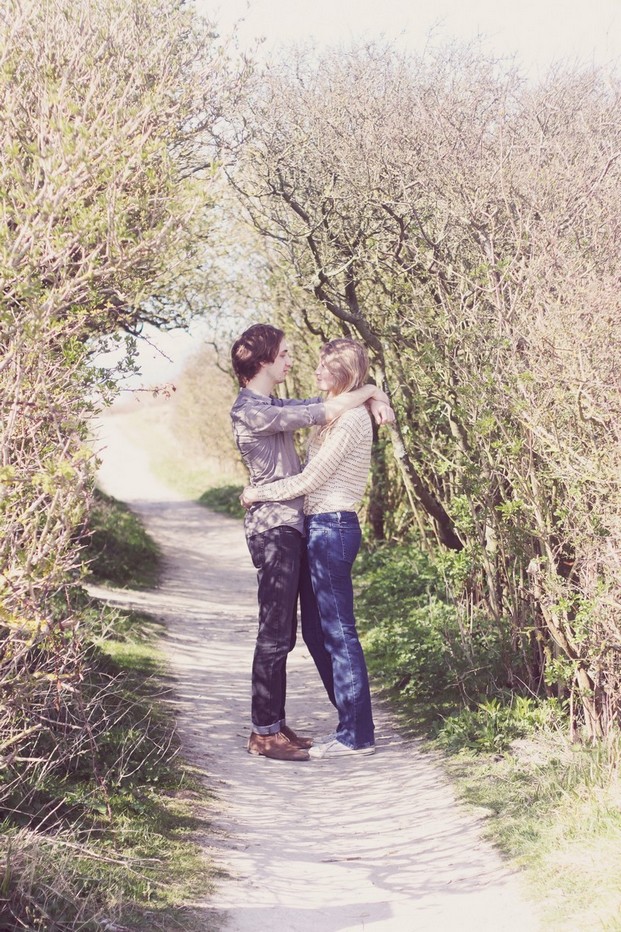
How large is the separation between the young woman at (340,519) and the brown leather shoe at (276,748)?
0.62 ft

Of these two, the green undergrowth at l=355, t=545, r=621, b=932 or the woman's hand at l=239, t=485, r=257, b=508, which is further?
the woman's hand at l=239, t=485, r=257, b=508

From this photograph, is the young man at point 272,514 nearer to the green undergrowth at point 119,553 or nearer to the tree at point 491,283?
the tree at point 491,283

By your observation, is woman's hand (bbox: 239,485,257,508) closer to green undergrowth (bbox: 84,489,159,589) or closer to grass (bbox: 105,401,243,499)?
green undergrowth (bbox: 84,489,159,589)

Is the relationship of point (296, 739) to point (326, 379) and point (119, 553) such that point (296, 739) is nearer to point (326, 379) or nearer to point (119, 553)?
point (326, 379)

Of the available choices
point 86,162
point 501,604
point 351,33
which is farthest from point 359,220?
point 86,162

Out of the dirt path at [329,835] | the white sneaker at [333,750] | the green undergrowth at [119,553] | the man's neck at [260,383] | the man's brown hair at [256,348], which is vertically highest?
the man's brown hair at [256,348]

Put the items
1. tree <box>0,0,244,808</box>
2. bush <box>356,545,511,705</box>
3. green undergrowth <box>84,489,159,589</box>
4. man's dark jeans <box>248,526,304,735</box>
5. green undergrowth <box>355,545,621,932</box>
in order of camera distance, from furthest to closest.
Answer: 1. green undergrowth <box>84,489,159,589</box>
2. bush <box>356,545,511,705</box>
3. man's dark jeans <box>248,526,304,735</box>
4. green undergrowth <box>355,545,621,932</box>
5. tree <box>0,0,244,808</box>

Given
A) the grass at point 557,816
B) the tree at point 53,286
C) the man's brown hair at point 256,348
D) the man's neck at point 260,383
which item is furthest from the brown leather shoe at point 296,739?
the man's brown hair at point 256,348

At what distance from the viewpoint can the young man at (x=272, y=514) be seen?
17.7ft

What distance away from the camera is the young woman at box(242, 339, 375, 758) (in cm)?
536

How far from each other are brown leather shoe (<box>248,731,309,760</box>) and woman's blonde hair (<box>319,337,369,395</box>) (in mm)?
1964

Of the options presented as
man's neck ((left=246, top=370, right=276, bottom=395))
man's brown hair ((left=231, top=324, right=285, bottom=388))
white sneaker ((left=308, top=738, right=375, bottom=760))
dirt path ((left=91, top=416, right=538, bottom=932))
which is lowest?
dirt path ((left=91, top=416, right=538, bottom=932))

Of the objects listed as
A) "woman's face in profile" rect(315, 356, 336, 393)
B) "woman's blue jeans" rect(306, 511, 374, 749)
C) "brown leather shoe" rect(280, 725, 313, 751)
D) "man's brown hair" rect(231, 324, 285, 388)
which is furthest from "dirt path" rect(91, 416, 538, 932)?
"woman's face in profile" rect(315, 356, 336, 393)

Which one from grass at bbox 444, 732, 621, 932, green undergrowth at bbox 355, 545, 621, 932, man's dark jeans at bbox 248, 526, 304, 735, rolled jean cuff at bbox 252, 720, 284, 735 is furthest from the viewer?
rolled jean cuff at bbox 252, 720, 284, 735
